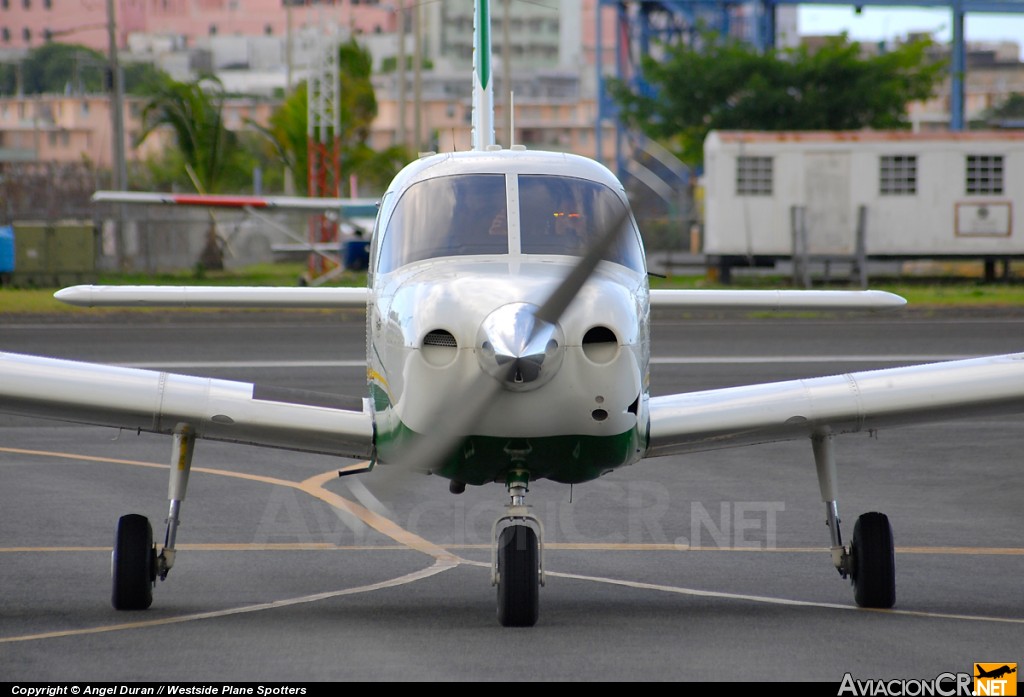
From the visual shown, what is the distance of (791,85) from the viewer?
163 feet

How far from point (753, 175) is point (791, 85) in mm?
13471

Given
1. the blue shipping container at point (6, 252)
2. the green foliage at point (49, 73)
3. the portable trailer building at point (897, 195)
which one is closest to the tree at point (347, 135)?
the blue shipping container at point (6, 252)

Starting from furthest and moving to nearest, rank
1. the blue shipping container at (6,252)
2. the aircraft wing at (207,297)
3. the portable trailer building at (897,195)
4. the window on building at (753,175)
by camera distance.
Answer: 1. the window on building at (753,175)
2. the portable trailer building at (897,195)
3. the blue shipping container at (6,252)
4. the aircraft wing at (207,297)

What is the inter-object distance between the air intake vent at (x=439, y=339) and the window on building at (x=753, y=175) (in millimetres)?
30600

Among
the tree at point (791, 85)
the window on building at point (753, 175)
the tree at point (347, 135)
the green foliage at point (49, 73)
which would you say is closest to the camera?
the window on building at point (753, 175)

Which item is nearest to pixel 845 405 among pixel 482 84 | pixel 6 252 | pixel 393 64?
pixel 482 84

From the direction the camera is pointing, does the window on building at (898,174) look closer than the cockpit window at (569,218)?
No

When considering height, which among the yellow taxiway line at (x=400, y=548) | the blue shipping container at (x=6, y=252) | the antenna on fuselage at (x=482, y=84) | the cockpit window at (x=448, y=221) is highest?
the antenna on fuselage at (x=482, y=84)

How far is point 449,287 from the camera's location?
7.26 meters

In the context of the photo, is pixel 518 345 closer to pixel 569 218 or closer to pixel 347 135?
pixel 569 218

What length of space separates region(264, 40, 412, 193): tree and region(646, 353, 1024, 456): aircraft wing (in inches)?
1356

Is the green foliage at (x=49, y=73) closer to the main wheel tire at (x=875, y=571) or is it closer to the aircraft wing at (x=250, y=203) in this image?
the aircraft wing at (x=250, y=203)

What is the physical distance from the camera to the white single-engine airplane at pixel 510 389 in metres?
7.10

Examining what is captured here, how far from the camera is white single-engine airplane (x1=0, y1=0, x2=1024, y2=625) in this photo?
7.10 meters
